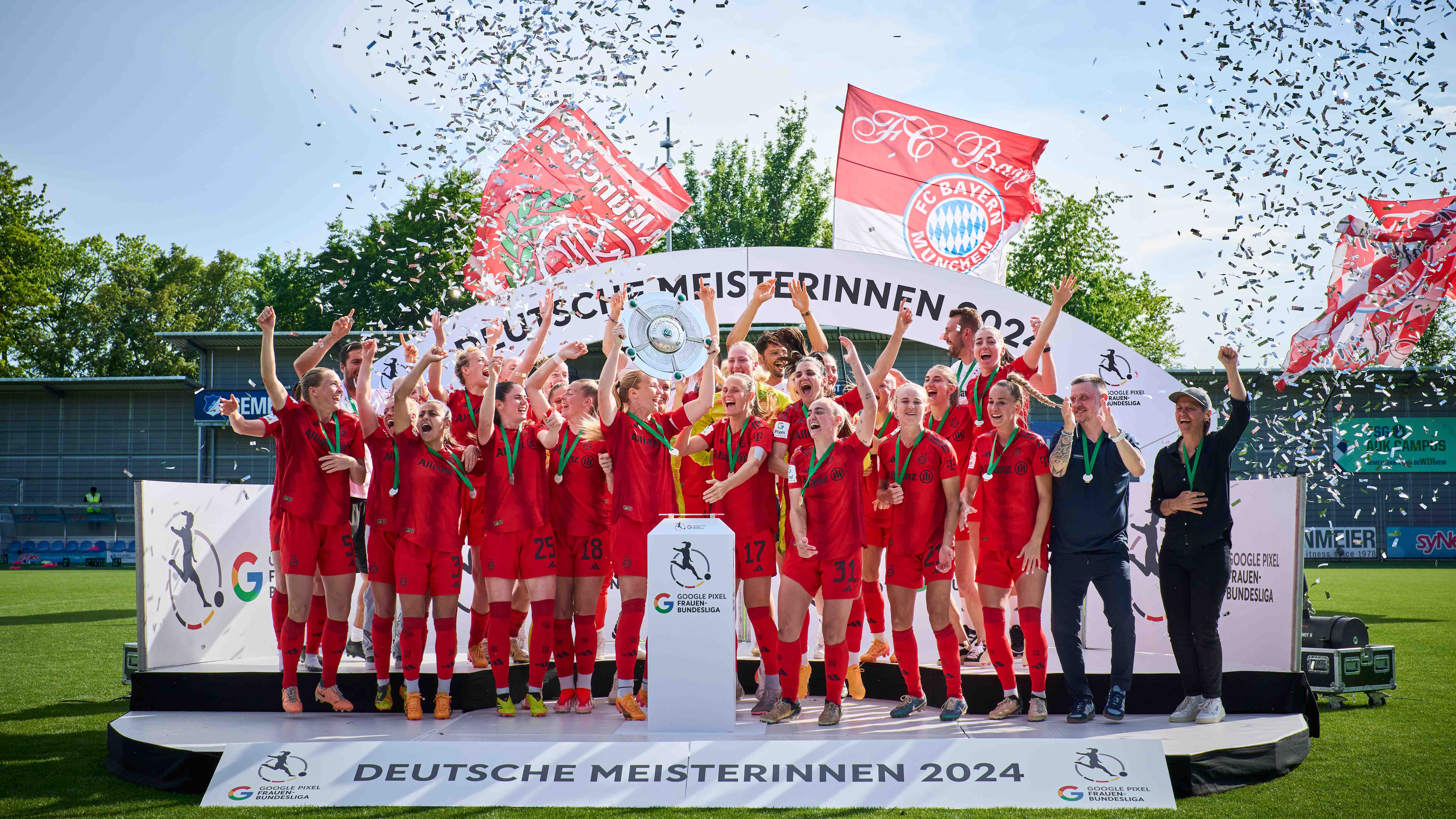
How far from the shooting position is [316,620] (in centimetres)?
611

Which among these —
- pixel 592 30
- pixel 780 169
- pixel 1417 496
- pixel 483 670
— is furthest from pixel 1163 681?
pixel 780 169

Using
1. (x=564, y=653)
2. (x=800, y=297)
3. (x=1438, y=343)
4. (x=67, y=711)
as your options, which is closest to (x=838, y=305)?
(x=800, y=297)

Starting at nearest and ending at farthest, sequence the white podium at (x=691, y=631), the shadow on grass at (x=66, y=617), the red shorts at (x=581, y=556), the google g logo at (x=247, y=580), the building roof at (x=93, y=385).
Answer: the white podium at (x=691, y=631) → the red shorts at (x=581, y=556) → the google g logo at (x=247, y=580) → the shadow on grass at (x=66, y=617) → the building roof at (x=93, y=385)

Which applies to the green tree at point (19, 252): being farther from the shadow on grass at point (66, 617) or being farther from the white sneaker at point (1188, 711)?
the white sneaker at point (1188, 711)

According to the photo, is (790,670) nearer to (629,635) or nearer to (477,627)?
(629,635)

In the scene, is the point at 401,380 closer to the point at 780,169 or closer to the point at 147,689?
the point at 147,689

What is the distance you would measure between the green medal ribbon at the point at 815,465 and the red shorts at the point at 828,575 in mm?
334

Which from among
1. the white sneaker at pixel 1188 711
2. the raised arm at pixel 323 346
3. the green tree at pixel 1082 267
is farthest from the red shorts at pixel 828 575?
the green tree at pixel 1082 267

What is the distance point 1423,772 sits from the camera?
512 centimetres

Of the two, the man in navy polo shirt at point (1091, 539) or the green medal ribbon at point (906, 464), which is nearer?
the man in navy polo shirt at point (1091, 539)

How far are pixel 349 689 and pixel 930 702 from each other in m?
3.71

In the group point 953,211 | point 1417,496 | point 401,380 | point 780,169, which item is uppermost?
point 780,169

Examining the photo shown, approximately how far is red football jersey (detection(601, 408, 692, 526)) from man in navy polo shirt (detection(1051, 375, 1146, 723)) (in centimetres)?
232

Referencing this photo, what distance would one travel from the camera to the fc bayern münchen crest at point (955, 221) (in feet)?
36.3
